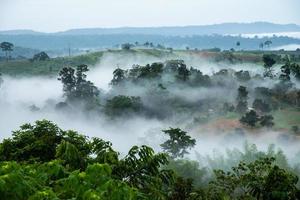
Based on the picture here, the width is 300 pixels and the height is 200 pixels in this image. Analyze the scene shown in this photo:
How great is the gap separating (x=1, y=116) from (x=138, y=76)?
5681 cm

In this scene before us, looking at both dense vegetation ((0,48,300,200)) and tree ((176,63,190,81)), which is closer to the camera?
dense vegetation ((0,48,300,200))

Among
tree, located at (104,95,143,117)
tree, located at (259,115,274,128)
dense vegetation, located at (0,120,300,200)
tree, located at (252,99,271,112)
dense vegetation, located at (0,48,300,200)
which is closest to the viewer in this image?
dense vegetation, located at (0,120,300,200)

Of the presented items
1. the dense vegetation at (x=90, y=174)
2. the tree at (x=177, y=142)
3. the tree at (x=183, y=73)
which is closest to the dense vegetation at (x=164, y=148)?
the dense vegetation at (x=90, y=174)

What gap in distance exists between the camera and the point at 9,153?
2461cm

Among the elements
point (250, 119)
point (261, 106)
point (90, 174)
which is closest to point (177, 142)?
point (250, 119)

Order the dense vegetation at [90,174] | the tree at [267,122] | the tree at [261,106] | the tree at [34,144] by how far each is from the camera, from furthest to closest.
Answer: the tree at [261,106], the tree at [267,122], the tree at [34,144], the dense vegetation at [90,174]

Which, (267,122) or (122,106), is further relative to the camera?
(122,106)

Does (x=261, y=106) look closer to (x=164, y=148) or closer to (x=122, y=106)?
(x=122, y=106)

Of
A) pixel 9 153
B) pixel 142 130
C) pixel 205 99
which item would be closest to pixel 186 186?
pixel 9 153

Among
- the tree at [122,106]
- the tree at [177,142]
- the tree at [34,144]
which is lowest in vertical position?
the tree at [122,106]

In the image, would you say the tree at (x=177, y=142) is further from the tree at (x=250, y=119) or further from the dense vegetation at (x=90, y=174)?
the dense vegetation at (x=90, y=174)

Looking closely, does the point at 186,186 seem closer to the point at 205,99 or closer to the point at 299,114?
the point at 299,114

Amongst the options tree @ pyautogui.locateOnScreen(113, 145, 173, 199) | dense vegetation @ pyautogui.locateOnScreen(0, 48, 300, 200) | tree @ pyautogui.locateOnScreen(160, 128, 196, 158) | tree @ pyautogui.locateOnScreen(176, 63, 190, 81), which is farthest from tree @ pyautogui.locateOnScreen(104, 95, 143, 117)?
tree @ pyautogui.locateOnScreen(113, 145, 173, 199)

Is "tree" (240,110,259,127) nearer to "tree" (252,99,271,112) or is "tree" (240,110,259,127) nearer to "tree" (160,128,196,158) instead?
"tree" (252,99,271,112)
